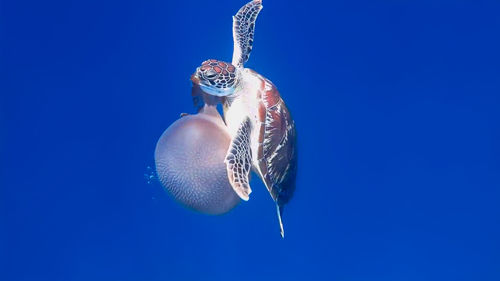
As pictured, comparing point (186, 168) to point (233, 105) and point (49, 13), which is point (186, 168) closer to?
point (233, 105)

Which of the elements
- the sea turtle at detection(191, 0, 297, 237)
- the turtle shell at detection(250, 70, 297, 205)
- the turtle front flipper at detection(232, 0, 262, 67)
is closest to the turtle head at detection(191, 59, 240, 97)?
the sea turtle at detection(191, 0, 297, 237)

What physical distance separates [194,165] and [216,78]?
0.67 metres

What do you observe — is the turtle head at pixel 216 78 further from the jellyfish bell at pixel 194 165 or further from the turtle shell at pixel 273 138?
the jellyfish bell at pixel 194 165

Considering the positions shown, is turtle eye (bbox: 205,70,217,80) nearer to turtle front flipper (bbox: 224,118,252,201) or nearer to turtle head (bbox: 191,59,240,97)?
turtle head (bbox: 191,59,240,97)

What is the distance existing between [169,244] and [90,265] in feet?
3.59

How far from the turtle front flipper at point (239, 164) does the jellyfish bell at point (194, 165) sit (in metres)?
0.09

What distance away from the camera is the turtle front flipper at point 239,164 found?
2123mm

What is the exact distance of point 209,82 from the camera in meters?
2.57

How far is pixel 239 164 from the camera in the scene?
2.20m

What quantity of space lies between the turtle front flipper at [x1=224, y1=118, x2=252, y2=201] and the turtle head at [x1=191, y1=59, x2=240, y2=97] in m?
0.38

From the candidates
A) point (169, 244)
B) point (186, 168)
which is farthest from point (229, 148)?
point (169, 244)

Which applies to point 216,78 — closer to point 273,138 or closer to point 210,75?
point 210,75

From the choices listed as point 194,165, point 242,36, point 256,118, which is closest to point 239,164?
point 194,165

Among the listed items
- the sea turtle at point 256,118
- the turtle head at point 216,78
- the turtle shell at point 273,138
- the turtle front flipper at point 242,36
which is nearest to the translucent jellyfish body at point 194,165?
the sea turtle at point 256,118
